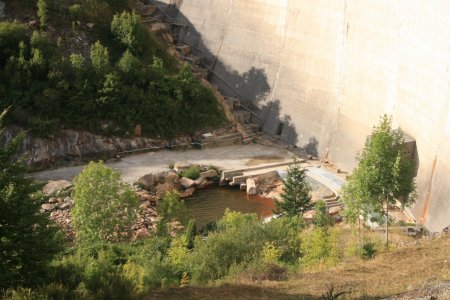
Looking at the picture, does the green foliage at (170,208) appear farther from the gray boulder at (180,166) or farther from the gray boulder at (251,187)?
the gray boulder at (180,166)

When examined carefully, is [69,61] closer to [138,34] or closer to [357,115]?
[138,34]

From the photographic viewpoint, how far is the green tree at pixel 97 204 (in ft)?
67.7

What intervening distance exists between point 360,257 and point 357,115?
12.5 metres

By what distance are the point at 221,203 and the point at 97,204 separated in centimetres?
973

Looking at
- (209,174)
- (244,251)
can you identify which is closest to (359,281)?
(244,251)

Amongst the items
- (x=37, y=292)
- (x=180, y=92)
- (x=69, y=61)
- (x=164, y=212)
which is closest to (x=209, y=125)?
(x=180, y=92)

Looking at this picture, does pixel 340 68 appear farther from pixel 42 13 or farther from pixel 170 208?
pixel 42 13

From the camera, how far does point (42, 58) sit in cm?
3225

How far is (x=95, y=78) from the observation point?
3328 cm

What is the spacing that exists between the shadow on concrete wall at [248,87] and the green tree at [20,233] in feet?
67.3

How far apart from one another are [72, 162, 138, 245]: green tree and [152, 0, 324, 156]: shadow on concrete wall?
14022 mm

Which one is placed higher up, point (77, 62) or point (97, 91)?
point (77, 62)

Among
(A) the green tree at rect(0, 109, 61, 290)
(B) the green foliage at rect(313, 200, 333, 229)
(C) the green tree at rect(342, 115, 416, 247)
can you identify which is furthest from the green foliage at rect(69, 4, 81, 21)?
(A) the green tree at rect(0, 109, 61, 290)

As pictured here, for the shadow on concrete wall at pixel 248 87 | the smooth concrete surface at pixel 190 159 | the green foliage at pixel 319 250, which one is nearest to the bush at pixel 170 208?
the smooth concrete surface at pixel 190 159
